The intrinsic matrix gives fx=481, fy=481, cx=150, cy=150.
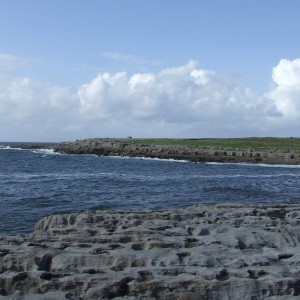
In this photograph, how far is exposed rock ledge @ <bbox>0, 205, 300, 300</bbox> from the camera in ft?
39.3

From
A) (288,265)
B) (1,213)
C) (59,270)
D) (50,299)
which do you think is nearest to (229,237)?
(288,265)

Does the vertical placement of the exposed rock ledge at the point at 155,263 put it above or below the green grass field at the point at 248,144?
below

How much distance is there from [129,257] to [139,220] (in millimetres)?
6861

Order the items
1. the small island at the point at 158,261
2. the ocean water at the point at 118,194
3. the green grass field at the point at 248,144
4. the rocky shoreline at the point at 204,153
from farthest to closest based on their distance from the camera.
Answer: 1. the green grass field at the point at 248,144
2. the rocky shoreline at the point at 204,153
3. the ocean water at the point at 118,194
4. the small island at the point at 158,261

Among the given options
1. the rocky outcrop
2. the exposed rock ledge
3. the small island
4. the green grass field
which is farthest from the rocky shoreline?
the exposed rock ledge

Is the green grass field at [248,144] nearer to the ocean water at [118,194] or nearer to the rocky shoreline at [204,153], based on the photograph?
the rocky shoreline at [204,153]

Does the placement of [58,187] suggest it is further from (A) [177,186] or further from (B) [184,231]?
(B) [184,231]

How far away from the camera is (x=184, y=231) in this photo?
1808 centimetres

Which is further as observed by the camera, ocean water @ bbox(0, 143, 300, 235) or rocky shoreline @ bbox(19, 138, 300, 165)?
rocky shoreline @ bbox(19, 138, 300, 165)

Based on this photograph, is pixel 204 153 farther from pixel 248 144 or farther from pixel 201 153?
pixel 248 144

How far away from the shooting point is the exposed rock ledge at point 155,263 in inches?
472

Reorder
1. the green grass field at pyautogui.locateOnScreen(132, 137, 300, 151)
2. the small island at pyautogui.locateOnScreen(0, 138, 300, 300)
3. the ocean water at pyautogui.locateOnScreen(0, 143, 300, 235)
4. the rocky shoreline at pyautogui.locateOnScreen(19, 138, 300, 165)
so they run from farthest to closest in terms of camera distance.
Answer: the green grass field at pyautogui.locateOnScreen(132, 137, 300, 151), the rocky shoreline at pyautogui.locateOnScreen(19, 138, 300, 165), the ocean water at pyautogui.locateOnScreen(0, 143, 300, 235), the small island at pyautogui.locateOnScreen(0, 138, 300, 300)

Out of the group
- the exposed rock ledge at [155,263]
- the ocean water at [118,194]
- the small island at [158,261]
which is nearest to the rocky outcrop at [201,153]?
the ocean water at [118,194]

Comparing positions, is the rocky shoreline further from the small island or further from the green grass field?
the small island
